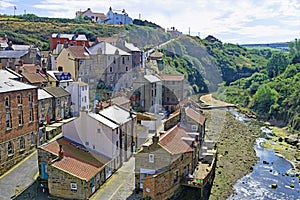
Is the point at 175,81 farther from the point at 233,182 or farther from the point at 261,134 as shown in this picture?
the point at 233,182

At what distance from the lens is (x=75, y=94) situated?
39.1 metres

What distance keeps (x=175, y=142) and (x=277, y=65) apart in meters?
69.6

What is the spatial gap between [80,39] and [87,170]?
45.1 metres

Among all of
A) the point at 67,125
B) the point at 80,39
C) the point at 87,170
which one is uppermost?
the point at 80,39

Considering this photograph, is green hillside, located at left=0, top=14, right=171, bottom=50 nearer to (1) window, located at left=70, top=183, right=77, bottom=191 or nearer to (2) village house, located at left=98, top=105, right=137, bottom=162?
(2) village house, located at left=98, top=105, right=137, bottom=162

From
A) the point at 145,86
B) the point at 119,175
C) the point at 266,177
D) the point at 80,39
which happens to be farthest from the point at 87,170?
the point at 80,39

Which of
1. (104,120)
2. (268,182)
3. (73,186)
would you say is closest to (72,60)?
(104,120)

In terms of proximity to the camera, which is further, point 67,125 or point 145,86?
point 145,86

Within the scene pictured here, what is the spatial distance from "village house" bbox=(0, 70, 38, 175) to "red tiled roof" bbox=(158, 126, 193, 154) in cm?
1144

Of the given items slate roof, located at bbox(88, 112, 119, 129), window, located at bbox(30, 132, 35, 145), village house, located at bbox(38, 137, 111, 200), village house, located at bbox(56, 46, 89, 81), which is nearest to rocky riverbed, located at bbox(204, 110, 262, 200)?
village house, located at bbox(38, 137, 111, 200)

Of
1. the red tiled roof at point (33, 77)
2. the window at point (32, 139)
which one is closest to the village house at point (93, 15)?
the red tiled roof at point (33, 77)

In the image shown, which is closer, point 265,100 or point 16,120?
point 16,120

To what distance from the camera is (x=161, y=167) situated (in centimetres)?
2362

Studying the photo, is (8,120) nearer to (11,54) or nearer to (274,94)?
(11,54)
